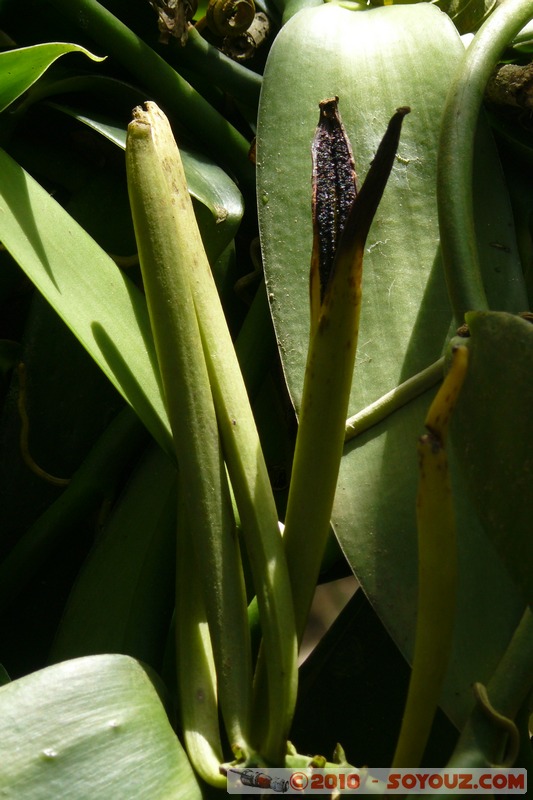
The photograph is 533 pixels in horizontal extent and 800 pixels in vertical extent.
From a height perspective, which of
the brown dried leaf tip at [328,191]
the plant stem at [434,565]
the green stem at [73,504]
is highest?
the brown dried leaf tip at [328,191]

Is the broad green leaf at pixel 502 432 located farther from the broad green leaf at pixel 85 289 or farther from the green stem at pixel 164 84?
the green stem at pixel 164 84

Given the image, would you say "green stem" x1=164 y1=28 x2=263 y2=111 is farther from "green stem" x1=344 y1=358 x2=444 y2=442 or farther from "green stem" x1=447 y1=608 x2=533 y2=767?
"green stem" x1=447 y1=608 x2=533 y2=767

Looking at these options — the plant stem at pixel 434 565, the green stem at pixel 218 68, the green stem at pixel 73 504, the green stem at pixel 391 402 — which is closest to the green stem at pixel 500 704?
the plant stem at pixel 434 565

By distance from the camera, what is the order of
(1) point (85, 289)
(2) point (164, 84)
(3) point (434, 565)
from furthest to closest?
(2) point (164, 84) → (1) point (85, 289) → (3) point (434, 565)

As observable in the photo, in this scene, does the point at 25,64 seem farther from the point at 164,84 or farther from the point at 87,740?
the point at 87,740

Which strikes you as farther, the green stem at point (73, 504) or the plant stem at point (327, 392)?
the green stem at point (73, 504)

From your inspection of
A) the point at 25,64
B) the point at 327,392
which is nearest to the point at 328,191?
the point at 327,392

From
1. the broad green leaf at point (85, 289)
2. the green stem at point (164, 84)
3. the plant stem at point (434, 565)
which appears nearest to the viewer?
the plant stem at point (434, 565)
